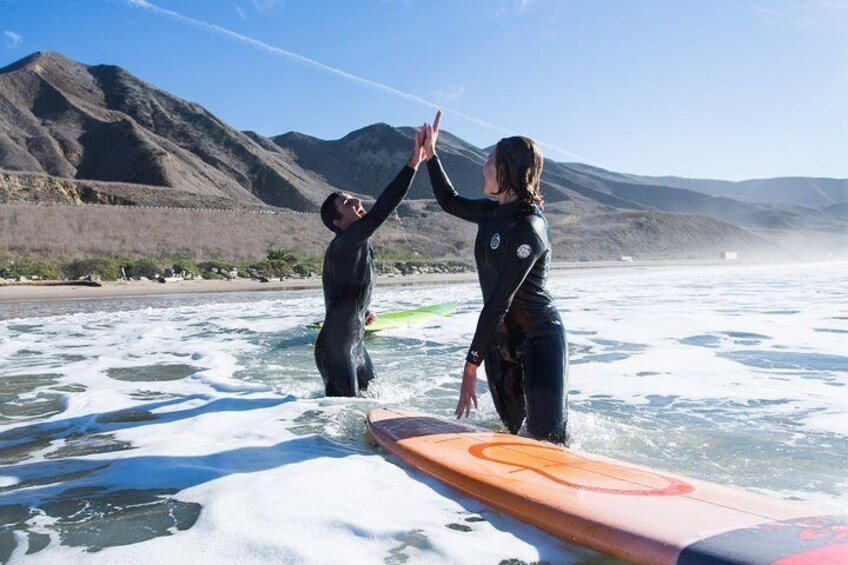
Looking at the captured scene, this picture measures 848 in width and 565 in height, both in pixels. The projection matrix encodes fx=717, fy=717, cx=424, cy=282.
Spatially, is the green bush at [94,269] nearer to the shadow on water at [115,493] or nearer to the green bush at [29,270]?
the green bush at [29,270]

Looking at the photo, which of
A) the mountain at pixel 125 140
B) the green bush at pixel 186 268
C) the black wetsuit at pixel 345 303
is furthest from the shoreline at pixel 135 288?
the mountain at pixel 125 140

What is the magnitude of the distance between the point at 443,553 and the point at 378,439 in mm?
1239

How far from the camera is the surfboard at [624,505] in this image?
6.34 feet

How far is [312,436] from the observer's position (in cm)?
376

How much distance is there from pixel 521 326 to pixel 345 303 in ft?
4.53

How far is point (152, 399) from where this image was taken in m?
5.14

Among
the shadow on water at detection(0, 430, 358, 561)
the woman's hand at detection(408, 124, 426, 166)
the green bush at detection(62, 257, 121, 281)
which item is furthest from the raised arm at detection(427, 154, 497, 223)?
the green bush at detection(62, 257, 121, 281)

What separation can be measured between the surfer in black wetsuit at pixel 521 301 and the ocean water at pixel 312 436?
62 cm

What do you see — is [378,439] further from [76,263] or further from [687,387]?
[76,263]

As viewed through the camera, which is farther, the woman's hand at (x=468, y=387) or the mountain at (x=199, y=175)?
the mountain at (x=199, y=175)

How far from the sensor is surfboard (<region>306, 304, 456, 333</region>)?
31.3 ft

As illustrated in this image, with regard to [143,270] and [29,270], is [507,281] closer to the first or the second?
[143,270]

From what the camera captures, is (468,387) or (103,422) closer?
(468,387)

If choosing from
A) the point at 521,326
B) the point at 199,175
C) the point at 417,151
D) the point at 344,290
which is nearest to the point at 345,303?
the point at 344,290
